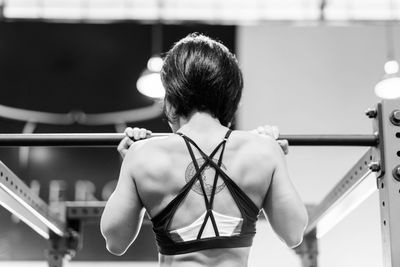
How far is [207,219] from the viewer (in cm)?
131

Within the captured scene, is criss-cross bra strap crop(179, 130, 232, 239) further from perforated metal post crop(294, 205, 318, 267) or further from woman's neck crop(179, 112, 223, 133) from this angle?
perforated metal post crop(294, 205, 318, 267)

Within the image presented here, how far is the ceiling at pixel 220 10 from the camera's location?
16.7 feet

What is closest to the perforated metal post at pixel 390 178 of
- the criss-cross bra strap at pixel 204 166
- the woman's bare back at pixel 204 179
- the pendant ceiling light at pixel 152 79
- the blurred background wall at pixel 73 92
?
the woman's bare back at pixel 204 179

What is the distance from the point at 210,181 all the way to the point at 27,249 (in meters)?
3.95

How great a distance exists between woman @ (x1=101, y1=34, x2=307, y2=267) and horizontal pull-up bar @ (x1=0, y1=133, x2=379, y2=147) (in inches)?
8.0

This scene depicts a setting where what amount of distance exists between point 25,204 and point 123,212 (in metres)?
0.83

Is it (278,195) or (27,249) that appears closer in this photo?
(278,195)

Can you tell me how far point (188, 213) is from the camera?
1.32 meters

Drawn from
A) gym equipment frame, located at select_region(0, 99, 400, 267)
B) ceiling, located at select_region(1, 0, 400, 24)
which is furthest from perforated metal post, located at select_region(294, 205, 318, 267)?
ceiling, located at select_region(1, 0, 400, 24)

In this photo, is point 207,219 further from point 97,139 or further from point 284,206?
point 97,139

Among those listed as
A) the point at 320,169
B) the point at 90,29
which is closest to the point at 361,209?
the point at 320,169

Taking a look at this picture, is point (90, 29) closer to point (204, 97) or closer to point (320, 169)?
point (320, 169)

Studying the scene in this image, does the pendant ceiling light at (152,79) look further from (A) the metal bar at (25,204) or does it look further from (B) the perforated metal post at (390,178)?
(B) the perforated metal post at (390,178)

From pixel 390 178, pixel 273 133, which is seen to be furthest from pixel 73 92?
pixel 390 178
